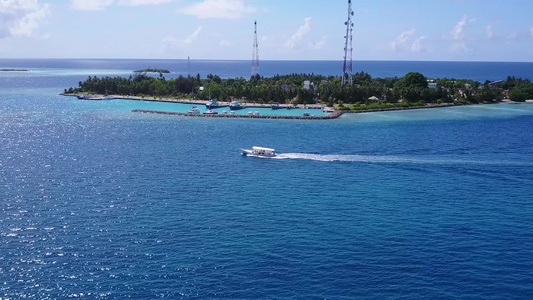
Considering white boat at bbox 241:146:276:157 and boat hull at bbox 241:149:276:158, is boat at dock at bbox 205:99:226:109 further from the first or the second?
white boat at bbox 241:146:276:157

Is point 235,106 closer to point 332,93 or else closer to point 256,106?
point 256,106

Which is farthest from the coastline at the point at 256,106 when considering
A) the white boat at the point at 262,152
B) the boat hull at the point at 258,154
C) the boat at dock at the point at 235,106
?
the white boat at the point at 262,152

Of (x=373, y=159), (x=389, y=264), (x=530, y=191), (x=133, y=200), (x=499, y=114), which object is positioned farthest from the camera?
(x=499, y=114)

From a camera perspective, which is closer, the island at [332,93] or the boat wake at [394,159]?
the boat wake at [394,159]

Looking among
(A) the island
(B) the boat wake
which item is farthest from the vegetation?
(B) the boat wake

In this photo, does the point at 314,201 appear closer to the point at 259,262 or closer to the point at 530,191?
the point at 259,262

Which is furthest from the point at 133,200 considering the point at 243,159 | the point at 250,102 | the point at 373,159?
the point at 250,102

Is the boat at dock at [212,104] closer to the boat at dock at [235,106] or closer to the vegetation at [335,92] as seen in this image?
the boat at dock at [235,106]

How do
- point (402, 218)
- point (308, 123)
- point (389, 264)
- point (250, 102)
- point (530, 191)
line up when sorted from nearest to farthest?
point (389, 264) < point (402, 218) < point (530, 191) < point (308, 123) < point (250, 102)
